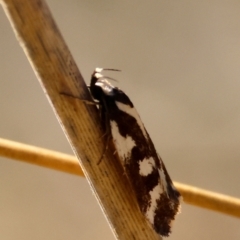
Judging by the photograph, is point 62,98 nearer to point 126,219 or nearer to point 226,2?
point 126,219

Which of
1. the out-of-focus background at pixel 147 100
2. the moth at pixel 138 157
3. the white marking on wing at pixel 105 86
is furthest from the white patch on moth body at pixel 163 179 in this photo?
the out-of-focus background at pixel 147 100

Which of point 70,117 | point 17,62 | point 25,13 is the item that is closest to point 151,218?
point 70,117

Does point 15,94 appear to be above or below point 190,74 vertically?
above

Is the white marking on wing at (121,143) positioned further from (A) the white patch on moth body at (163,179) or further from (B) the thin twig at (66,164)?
(B) the thin twig at (66,164)

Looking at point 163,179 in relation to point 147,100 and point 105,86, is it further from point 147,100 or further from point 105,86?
point 147,100

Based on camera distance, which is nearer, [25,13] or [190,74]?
[25,13]

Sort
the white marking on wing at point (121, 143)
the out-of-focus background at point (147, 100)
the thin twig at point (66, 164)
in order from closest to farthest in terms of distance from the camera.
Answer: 1. the white marking on wing at point (121, 143)
2. the thin twig at point (66, 164)
3. the out-of-focus background at point (147, 100)
